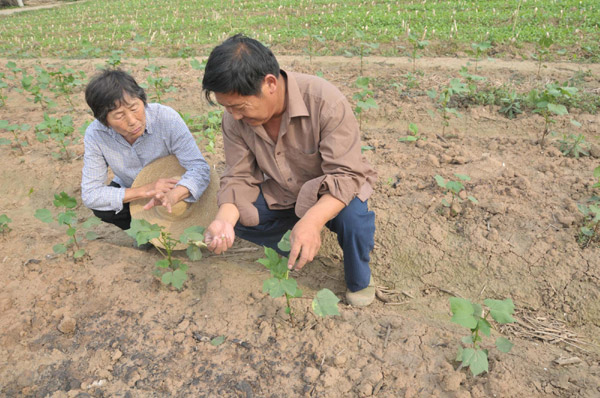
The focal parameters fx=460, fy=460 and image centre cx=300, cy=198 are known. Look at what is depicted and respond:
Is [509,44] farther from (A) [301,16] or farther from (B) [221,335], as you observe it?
(B) [221,335]

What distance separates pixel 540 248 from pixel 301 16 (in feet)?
26.8

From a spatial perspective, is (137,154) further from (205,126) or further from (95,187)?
(205,126)

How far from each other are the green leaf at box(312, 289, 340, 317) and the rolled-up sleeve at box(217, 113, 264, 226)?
1.88 feet

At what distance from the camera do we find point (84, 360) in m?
1.93

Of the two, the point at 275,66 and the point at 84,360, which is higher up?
the point at 275,66

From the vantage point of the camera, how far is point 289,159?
2102 mm

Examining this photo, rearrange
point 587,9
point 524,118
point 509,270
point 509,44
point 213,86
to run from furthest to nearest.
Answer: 1. point 587,9
2. point 509,44
3. point 524,118
4. point 509,270
5. point 213,86

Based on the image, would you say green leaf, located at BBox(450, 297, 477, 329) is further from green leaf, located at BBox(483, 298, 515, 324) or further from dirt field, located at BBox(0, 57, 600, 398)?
dirt field, located at BBox(0, 57, 600, 398)

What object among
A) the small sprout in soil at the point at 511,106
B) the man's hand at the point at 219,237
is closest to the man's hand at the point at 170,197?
the man's hand at the point at 219,237

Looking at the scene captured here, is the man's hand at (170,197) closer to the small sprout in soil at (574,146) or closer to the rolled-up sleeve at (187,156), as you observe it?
the rolled-up sleeve at (187,156)

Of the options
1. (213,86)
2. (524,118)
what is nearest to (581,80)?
(524,118)

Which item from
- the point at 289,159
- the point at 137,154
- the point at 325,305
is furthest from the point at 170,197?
the point at 325,305

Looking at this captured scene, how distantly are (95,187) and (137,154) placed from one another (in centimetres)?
28

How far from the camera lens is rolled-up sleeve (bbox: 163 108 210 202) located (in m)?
2.44
